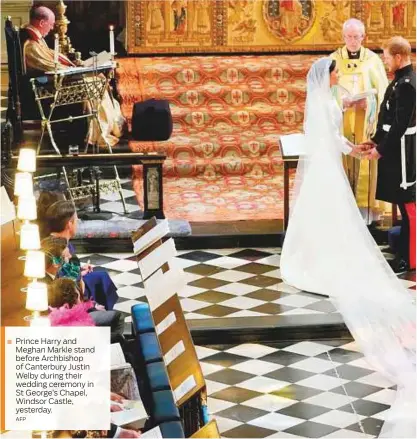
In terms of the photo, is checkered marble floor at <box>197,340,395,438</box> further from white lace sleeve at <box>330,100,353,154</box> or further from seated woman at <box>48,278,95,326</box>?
white lace sleeve at <box>330,100,353,154</box>

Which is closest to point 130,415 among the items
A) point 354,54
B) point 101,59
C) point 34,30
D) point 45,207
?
point 45,207

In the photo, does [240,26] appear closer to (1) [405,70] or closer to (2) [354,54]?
(2) [354,54]

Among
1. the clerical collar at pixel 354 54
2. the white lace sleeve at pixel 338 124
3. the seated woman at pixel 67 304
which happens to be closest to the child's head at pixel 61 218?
the seated woman at pixel 67 304

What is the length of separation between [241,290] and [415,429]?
3313 millimetres

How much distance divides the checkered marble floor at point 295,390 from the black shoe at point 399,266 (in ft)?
5.77

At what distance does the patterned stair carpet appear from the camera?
14141 mm

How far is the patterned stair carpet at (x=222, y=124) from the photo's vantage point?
557 inches

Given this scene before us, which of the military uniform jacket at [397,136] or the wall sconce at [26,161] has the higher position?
the wall sconce at [26,161]

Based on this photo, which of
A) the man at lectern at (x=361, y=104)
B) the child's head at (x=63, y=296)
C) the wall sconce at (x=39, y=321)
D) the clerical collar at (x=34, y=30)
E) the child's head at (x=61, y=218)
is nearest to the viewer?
the wall sconce at (x=39, y=321)

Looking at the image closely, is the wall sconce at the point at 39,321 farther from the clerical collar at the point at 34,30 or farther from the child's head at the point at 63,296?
the clerical collar at the point at 34,30

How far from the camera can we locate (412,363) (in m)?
9.50

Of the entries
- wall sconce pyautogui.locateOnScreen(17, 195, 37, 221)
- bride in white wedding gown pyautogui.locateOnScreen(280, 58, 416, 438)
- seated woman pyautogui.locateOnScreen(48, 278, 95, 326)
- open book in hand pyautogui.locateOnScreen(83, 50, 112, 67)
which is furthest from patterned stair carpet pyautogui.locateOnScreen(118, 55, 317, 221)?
wall sconce pyautogui.locateOnScreen(17, 195, 37, 221)

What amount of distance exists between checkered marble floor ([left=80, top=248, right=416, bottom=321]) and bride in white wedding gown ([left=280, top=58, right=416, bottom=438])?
7.8 inches

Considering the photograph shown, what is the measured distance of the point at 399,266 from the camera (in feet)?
38.9
